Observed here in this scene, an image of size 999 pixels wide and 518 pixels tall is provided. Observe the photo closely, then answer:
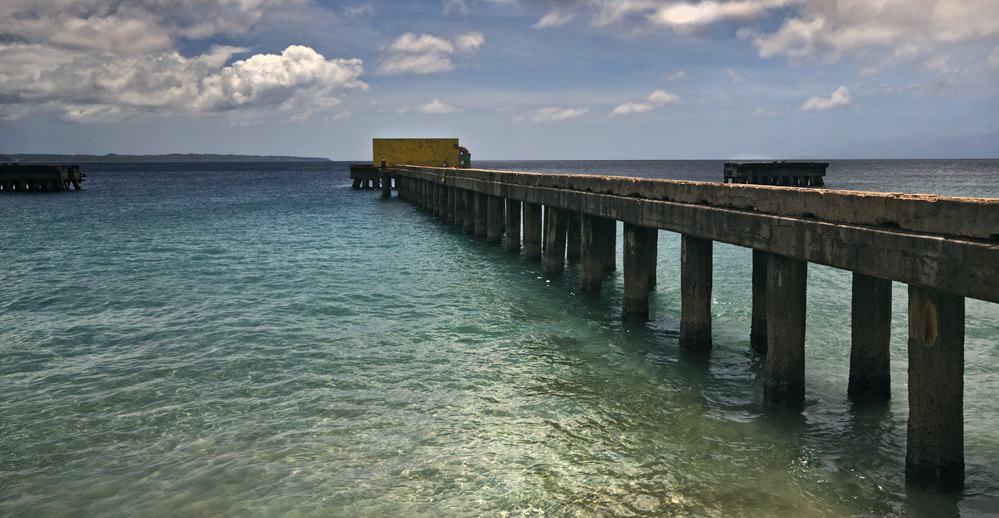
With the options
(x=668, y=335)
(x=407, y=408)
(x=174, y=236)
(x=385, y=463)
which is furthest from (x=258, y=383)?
(x=174, y=236)

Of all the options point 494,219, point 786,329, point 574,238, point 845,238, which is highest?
point 845,238

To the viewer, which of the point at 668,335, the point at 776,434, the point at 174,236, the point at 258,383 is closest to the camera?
the point at 776,434

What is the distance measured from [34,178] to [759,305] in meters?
82.5

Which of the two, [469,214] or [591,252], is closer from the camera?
[591,252]

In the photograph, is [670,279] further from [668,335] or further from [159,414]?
[159,414]

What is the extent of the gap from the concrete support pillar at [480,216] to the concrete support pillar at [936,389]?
22794 millimetres

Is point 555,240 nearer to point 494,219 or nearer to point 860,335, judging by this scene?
point 494,219

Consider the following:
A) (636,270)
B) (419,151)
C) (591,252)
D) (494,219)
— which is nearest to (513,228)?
(494,219)

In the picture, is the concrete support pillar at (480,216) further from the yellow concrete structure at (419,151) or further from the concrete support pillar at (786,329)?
the yellow concrete structure at (419,151)

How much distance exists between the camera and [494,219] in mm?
26797

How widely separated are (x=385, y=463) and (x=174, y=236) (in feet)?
97.7

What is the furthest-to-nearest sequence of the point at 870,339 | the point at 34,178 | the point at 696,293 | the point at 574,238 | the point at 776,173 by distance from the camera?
the point at 34,178
the point at 776,173
the point at 574,238
the point at 696,293
the point at 870,339

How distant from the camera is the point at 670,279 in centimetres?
2016

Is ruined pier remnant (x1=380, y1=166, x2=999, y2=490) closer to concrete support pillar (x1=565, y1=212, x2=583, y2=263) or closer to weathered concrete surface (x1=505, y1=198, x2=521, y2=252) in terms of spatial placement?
concrete support pillar (x1=565, y1=212, x2=583, y2=263)
